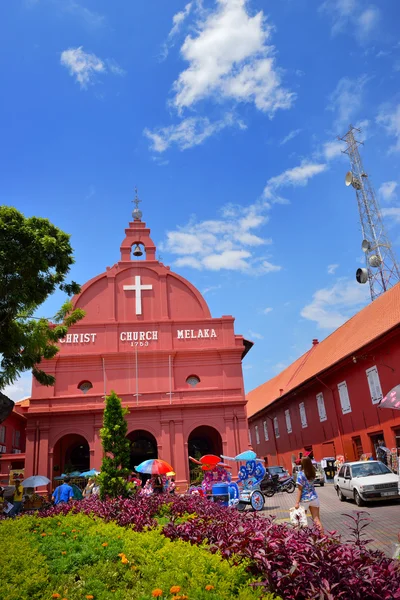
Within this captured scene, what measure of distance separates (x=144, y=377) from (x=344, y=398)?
9757 millimetres

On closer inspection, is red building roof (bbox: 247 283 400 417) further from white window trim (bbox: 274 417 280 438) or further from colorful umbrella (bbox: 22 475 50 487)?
A: colorful umbrella (bbox: 22 475 50 487)

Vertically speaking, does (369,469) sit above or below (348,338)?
below

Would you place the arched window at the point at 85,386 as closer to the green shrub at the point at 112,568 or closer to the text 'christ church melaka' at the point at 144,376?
the text 'christ church melaka' at the point at 144,376

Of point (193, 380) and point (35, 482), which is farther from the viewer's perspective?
point (193, 380)

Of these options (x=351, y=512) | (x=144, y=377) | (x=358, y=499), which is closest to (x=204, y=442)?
(x=144, y=377)

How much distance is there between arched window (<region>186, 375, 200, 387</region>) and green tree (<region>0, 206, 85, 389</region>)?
10.0 m

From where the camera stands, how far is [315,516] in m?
8.14

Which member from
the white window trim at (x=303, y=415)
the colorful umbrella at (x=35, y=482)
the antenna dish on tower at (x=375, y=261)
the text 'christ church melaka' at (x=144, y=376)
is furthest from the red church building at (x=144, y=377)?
the antenna dish on tower at (x=375, y=261)

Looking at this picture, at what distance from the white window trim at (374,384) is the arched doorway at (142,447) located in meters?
11.8

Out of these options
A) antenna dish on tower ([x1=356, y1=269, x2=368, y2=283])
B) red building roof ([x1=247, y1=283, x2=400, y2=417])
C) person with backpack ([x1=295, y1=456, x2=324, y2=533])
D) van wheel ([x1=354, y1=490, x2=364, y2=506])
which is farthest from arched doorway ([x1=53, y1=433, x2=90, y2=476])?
antenna dish on tower ([x1=356, y1=269, x2=368, y2=283])

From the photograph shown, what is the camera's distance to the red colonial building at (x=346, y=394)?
18578mm

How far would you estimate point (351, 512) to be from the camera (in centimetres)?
1212

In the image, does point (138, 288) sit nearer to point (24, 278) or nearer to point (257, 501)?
point (24, 278)

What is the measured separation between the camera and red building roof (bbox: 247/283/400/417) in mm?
20844
